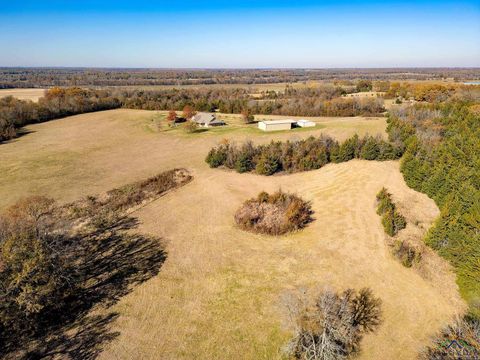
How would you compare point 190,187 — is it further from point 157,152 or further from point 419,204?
point 419,204

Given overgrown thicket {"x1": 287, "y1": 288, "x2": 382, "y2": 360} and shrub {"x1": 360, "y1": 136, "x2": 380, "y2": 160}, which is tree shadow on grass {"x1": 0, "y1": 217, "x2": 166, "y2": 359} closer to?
overgrown thicket {"x1": 287, "y1": 288, "x2": 382, "y2": 360}

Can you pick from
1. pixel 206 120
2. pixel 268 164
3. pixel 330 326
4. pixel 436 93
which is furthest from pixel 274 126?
pixel 436 93

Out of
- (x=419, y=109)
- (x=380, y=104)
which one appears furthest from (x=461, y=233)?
(x=380, y=104)

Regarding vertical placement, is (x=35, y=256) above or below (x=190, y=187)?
above

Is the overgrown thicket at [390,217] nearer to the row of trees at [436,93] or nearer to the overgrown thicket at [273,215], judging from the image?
the overgrown thicket at [273,215]

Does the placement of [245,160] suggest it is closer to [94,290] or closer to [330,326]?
[94,290]

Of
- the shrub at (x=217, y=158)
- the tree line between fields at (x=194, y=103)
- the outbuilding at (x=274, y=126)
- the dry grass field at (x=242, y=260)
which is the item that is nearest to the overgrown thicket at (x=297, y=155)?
the shrub at (x=217, y=158)
